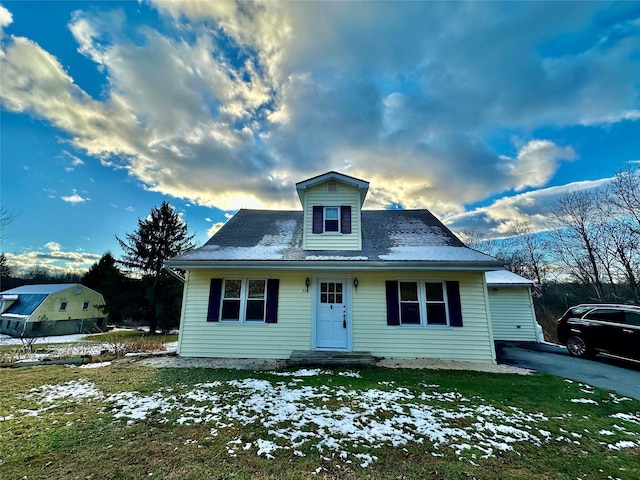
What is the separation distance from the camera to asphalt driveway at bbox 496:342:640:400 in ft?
19.4

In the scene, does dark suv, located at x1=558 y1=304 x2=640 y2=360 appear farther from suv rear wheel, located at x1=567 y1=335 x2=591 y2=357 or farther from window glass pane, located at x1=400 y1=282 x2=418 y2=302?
window glass pane, located at x1=400 y1=282 x2=418 y2=302

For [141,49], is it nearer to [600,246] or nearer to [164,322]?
[164,322]

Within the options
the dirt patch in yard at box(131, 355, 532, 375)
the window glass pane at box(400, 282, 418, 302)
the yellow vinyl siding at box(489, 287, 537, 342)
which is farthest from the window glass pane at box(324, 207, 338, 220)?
the yellow vinyl siding at box(489, 287, 537, 342)

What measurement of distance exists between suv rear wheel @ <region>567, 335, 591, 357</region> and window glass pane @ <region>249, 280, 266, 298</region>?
10708 mm

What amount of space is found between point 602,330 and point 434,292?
17.7 feet

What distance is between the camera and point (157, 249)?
21047 millimetres

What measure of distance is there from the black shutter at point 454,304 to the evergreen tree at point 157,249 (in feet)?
58.6

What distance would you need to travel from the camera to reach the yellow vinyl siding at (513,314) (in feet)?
41.1

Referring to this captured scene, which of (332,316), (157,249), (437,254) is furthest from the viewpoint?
(157,249)

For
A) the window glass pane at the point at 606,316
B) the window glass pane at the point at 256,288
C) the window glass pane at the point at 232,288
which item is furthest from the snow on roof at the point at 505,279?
the window glass pane at the point at 232,288

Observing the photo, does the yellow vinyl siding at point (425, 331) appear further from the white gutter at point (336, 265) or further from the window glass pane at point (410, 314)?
the white gutter at point (336, 265)

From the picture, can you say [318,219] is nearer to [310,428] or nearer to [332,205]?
[332,205]

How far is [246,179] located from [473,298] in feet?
38.5

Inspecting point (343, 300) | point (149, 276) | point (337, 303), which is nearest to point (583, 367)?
point (343, 300)
